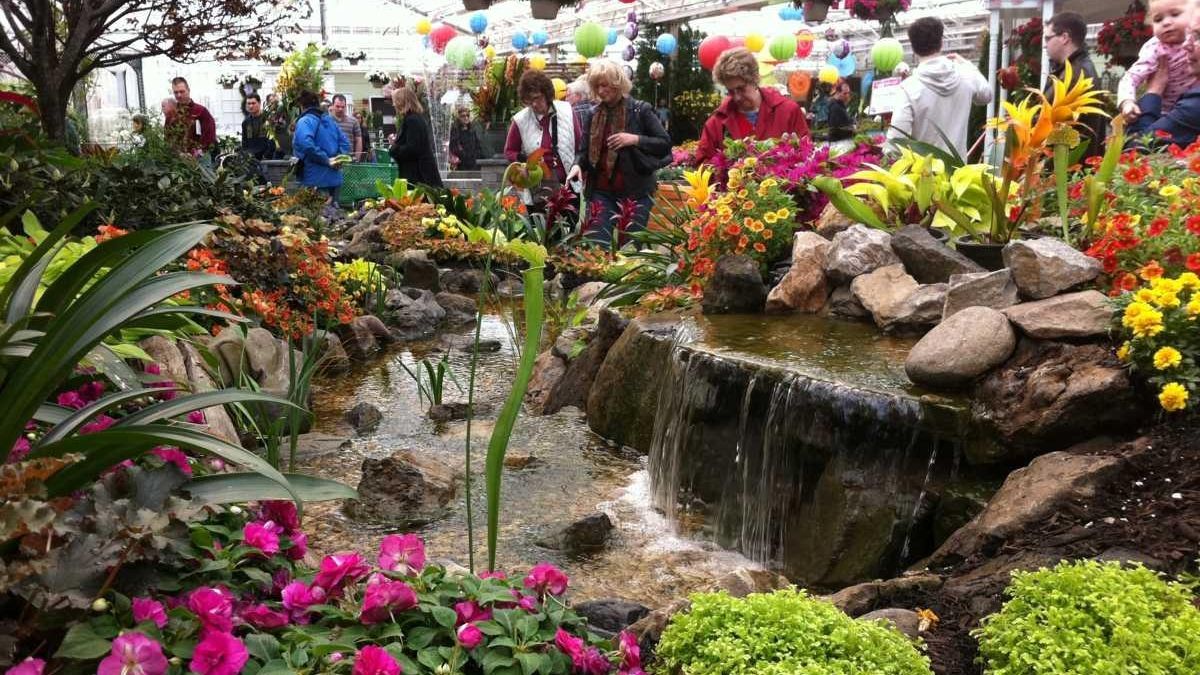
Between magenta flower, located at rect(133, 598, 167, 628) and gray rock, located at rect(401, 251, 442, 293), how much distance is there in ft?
24.9

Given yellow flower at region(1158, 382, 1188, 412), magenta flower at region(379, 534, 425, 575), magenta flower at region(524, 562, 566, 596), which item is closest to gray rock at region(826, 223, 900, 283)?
yellow flower at region(1158, 382, 1188, 412)

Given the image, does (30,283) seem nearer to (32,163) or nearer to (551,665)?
(551,665)

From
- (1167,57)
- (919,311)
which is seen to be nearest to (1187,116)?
(1167,57)

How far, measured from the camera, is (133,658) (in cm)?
152

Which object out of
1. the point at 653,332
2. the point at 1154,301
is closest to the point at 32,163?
the point at 653,332

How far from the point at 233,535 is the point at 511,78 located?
42.6 feet

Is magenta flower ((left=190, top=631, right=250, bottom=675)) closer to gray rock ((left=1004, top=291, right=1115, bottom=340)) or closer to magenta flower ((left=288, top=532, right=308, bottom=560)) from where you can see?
magenta flower ((left=288, top=532, right=308, bottom=560))

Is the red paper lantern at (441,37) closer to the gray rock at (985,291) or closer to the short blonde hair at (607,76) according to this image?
the short blonde hair at (607,76)

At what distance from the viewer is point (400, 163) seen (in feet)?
38.7

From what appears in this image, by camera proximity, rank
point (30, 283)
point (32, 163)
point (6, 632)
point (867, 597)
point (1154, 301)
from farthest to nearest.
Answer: point (32, 163), point (1154, 301), point (867, 597), point (30, 283), point (6, 632)

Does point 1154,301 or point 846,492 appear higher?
point 1154,301

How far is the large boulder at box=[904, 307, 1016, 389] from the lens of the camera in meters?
3.62

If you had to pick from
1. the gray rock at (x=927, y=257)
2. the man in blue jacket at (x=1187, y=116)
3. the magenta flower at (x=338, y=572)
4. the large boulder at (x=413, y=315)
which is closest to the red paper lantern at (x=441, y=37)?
the large boulder at (x=413, y=315)

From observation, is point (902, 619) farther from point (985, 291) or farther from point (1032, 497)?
point (985, 291)
